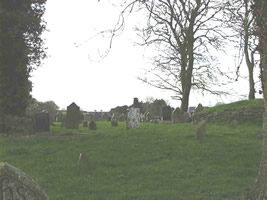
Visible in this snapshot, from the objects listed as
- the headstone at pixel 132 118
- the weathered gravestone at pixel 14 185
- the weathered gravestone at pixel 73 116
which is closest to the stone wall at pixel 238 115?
the headstone at pixel 132 118

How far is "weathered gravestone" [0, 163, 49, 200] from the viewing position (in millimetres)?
3336

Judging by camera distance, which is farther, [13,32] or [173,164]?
[13,32]

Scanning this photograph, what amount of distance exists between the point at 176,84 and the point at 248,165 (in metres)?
19.7

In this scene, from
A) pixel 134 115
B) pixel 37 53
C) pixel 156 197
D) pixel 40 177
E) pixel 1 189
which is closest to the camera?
pixel 1 189

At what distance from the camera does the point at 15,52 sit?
17875 millimetres

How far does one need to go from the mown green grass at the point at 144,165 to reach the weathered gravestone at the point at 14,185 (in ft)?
10.4

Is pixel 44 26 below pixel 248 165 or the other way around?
the other way around

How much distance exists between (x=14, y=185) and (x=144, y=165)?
600cm

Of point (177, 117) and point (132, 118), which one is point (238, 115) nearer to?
point (177, 117)

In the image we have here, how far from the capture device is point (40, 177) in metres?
8.02

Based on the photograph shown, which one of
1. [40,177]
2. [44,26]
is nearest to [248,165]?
[40,177]

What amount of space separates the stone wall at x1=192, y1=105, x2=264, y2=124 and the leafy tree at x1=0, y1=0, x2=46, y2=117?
10.4 metres

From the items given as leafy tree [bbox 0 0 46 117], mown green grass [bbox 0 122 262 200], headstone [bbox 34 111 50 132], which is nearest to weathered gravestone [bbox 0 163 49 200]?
mown green grass [bbox 0 122 262 200]

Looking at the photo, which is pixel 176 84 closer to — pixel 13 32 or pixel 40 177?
pixel 13 32
